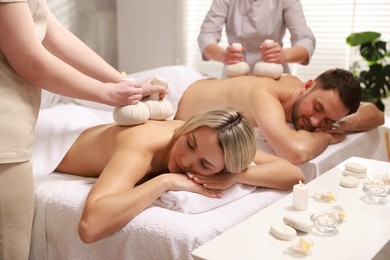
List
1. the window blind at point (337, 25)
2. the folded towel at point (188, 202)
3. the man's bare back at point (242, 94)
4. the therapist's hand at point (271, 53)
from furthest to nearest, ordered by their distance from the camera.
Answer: the window blind at point (337, 25), the therapist's hand at point (271, 53), the man's bare back at point (242, 94), the folded towel at point (188, 202)

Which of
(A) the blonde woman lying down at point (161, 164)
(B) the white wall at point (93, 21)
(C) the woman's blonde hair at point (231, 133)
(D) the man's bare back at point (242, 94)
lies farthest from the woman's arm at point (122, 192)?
(B) the white wall at point (93, 21)

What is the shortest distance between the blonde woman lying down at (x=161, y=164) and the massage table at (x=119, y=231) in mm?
39

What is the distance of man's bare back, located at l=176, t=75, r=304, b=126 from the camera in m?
2.24

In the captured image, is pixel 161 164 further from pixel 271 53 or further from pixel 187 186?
pixel 271 53

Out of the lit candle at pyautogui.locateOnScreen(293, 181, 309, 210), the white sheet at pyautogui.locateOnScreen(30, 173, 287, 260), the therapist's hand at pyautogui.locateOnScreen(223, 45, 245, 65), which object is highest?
the therapist's hand at pyautogui.locateOnScreen(223, 45, 245, 65)

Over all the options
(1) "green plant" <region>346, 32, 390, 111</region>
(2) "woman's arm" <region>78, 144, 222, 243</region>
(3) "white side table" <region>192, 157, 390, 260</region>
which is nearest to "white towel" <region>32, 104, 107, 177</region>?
(2) "woman's arm" <region>78, 144, 222, 243</region>

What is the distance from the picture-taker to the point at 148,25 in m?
4.02

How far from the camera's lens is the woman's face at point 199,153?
1.51m

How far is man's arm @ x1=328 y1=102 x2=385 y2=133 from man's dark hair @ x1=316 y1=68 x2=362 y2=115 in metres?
0.19

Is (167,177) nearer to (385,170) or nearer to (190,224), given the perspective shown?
(190,224)

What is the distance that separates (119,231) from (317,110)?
1.09 meters

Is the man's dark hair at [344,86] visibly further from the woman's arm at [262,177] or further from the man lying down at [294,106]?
the woman's arm at [262,177]

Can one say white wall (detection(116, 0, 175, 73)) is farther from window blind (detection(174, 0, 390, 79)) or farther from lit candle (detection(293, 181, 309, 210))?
lit candle (detection(293, 181, 309, 210))

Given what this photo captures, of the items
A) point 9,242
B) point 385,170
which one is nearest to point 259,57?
point 385,170
